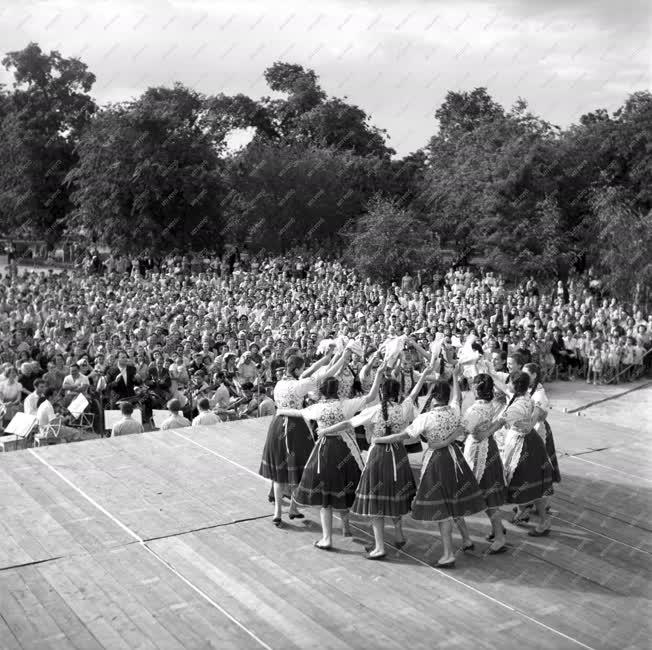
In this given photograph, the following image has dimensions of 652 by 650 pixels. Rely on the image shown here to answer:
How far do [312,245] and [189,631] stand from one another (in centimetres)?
2869

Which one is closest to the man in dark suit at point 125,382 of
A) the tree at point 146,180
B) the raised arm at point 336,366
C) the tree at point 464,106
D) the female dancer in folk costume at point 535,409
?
the raised arm at point 336,366

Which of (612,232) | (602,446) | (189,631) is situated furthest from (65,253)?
(189,631)

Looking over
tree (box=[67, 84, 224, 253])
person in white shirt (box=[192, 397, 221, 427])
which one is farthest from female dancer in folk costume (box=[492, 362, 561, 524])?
tree (box=[67, 84, 224, 253])

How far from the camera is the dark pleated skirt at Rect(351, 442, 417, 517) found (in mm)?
5734

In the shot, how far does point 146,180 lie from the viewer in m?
29.1

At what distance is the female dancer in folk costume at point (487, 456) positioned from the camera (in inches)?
236

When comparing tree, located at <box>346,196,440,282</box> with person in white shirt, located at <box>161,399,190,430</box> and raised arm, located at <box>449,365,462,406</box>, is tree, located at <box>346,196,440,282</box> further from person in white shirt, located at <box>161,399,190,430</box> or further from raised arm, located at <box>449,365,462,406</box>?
raised arm, located at <box>449,365,462,406</box>

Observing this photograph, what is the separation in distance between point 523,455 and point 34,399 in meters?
5.77

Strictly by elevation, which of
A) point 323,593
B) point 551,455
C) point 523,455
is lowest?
point 323,593

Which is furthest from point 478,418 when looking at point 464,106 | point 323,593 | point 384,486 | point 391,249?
point 464,106

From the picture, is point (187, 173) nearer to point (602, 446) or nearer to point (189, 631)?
point (602, 446)

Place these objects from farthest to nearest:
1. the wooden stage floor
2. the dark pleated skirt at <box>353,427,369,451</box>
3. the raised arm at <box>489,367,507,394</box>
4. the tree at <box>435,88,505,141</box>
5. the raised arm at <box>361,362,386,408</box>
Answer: the tree at <box>435,88,505,141</box>, the dark pleated skirt at <box>353,427,369,451</box>, the raised arm at <box>489,367,507,394</box>, the raised arm at <box>361,362,386,408</box>, the wooden stage floor

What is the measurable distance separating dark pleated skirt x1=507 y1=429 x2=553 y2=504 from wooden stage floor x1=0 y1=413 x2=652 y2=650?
39 cm

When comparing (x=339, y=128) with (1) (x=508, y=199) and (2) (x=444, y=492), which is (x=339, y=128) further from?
(2) (x=444, y=492)
